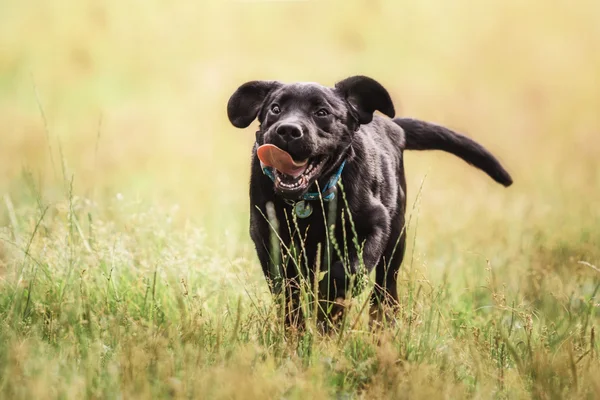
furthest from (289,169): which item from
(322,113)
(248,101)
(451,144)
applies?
(451,144)

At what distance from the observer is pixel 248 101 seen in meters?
4.00

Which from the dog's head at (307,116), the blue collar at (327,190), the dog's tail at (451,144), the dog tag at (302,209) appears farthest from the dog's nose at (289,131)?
the dog's tail at (451,144)

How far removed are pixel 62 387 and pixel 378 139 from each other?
7.88 feet

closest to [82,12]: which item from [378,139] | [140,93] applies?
[140,93]

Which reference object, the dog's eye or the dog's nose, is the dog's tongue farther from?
the dog's eye

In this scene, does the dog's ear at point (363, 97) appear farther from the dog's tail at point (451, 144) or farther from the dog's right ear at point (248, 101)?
the dog's tail at point (451, 144)

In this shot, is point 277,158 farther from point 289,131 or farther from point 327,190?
point 327,190

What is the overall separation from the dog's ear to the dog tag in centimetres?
56

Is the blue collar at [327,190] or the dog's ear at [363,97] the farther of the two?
the dog's ear at [363,97]

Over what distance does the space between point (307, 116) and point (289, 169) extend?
322 mm

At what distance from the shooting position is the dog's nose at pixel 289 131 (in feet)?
11.3

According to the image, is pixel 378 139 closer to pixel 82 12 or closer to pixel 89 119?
pixel 89 119

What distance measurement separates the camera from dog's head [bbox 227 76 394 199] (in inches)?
137

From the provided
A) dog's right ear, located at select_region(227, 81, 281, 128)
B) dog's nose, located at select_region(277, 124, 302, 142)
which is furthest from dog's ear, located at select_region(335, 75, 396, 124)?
dog's nose, located at select_region(277, 124, 302, 142)
